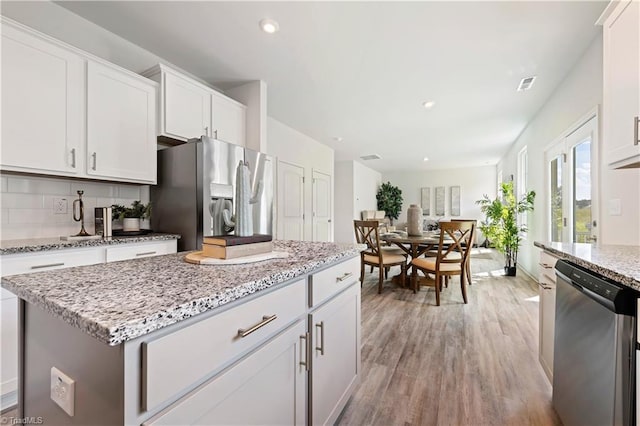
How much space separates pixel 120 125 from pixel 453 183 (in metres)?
10.1

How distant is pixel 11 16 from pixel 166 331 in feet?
8.88

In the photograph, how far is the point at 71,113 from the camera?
80.3 inches

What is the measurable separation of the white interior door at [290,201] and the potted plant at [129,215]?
239 cm

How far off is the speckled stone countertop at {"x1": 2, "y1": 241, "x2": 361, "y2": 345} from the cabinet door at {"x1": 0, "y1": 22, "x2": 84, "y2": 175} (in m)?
1.40

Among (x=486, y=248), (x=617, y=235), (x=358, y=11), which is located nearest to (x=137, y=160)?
(x=358, y=11)

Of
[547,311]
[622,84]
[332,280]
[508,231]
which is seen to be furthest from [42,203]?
[508,231]

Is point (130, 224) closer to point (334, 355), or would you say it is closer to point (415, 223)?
point (334, 355)

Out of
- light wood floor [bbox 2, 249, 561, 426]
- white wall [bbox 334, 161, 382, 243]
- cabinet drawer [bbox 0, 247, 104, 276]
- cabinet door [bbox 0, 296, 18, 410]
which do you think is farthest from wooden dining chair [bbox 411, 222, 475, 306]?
white wall [bbox 334, 161, 382, 243]

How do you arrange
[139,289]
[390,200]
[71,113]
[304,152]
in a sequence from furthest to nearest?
[390,200] < [304,152] < [71,113] < [139,289]

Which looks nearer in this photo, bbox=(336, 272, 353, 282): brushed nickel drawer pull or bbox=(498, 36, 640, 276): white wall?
bbox=(336, 272, 353, 282): brushed nickel drawer pull

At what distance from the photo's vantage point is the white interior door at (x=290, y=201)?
4.88 meters

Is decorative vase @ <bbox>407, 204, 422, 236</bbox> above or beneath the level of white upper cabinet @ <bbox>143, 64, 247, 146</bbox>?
beneath

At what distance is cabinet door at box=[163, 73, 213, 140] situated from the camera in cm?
258

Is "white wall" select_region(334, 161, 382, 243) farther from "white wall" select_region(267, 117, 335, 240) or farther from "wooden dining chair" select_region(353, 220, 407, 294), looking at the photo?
"wooden dining chair" select_region(353, 220, 407, 294)
